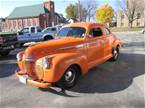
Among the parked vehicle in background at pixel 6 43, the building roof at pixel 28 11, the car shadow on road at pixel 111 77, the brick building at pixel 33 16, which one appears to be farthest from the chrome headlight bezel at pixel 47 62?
the building roof at pixel 28 11

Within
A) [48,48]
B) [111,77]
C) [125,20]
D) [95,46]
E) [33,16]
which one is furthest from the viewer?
[33,16]

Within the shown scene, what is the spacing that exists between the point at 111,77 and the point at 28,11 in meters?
74.7

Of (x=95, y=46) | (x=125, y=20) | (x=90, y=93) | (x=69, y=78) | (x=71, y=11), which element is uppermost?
(x=71, y=11)

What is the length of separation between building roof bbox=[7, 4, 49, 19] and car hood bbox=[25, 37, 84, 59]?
229 feet

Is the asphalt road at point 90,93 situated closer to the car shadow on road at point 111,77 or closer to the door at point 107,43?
the car shadow on road at point 111,77

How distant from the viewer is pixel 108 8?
73250mm

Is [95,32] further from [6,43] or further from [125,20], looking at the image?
[125,20]

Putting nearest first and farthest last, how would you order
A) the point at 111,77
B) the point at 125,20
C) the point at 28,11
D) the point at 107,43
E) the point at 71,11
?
1. the point at 111,77
2. the point at 107,43
3. the point at 125,20
4. the point at 28,11
5. the point at 71,11

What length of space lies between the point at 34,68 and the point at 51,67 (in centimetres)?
59

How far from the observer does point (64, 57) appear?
5.82 metres

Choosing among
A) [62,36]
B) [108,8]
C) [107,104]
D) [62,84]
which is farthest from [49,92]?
[108,8]

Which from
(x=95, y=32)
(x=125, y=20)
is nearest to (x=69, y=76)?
(x=95, y=32)

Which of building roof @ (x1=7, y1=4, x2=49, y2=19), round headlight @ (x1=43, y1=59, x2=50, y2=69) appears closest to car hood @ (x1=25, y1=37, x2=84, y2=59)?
round headlight @ (x1=43, y1=59, x2=50, y2=69)

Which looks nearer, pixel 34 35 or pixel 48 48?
pixel 48 48
